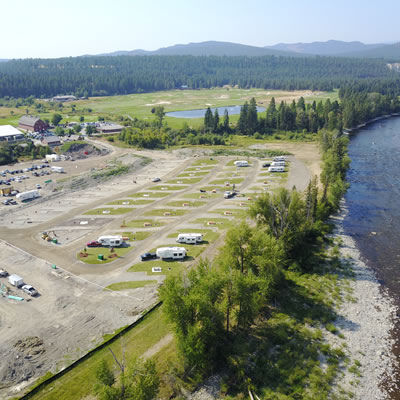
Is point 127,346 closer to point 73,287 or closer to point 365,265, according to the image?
point 73,287

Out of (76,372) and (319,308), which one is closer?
(76,372)

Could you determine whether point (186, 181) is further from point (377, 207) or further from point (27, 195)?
point (377, 207)

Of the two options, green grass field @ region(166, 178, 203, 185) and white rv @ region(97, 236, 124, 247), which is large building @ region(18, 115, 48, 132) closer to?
green grass field @ region(166, 178, 203, 185)

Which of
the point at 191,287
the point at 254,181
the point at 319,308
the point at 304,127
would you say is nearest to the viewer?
the point at 191,287

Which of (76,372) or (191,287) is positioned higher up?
(191,287)

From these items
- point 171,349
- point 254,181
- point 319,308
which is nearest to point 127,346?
point 171,349

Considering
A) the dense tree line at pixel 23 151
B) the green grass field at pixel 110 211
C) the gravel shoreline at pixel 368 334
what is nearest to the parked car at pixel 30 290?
the green grass field at pixel 110 211

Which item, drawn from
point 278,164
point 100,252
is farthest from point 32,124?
point 100,252

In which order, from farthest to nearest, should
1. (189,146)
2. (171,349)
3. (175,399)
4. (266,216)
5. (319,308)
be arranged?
(189,146) → (266,216) → (319,308) → (171,349) → (175,399)
